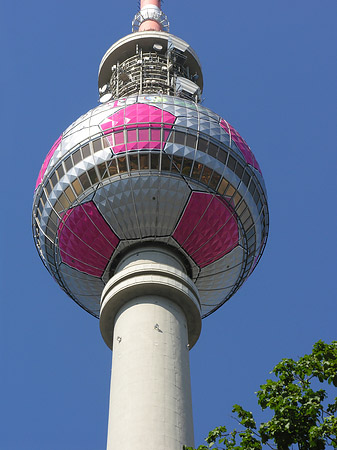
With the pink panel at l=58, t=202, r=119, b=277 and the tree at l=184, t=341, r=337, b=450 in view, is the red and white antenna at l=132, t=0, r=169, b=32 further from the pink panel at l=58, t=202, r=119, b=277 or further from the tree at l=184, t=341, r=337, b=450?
the tree at l=184, t=341, r=337, b=450

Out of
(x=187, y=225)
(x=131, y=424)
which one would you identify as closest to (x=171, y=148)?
(x=187, y=225)

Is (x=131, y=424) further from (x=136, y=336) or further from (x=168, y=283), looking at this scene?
(x=168, y=283)

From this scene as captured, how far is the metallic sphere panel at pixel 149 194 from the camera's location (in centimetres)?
3322

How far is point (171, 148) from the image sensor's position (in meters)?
33.7

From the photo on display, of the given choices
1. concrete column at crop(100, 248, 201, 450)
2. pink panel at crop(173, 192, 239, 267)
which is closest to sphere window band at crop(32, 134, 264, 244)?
pink panel at crop(173, 192, 239, 267)

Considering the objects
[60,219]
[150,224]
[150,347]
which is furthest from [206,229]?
[60,219]

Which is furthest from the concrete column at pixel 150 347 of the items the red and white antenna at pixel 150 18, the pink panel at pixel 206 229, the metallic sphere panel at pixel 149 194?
the red and white antenna at pixel 150 18

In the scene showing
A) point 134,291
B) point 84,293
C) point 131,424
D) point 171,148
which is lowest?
point 131,424

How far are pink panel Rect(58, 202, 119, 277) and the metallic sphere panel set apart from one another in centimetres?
5

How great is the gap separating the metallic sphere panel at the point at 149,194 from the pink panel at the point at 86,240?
0.05 meters

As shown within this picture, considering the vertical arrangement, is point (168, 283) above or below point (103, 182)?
below

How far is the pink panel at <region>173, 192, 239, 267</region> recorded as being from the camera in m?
33.3

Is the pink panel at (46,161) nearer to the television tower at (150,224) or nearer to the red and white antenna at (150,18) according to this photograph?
the television tower at (150,224)

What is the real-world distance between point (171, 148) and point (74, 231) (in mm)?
6075
